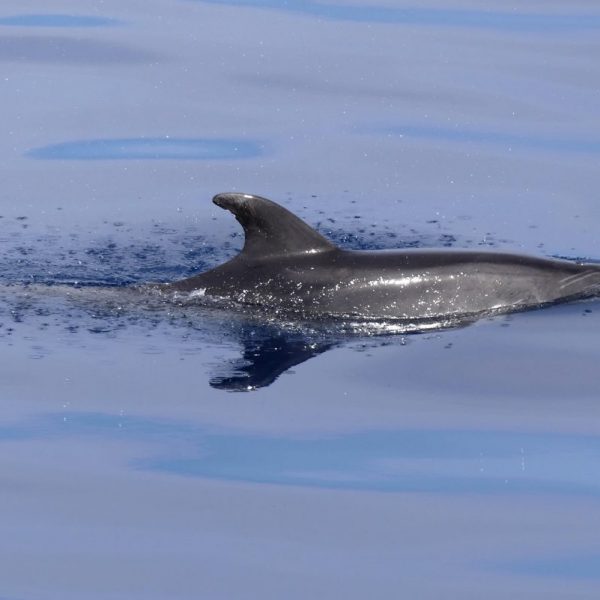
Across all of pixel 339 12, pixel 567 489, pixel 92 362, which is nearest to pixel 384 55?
pixel 339 12

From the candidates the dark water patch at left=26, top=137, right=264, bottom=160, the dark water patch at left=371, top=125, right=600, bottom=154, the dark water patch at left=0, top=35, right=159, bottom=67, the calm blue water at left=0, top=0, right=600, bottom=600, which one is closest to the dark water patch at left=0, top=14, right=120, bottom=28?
the dark water patch at left=0, top=35, right=159, bottom=67

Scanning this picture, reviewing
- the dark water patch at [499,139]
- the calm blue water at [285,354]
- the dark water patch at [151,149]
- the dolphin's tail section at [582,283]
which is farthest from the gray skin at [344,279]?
the dark water patch at [499,139]

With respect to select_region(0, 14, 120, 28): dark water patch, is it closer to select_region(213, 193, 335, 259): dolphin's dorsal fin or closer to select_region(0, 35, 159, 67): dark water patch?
select_region(0, 35, 159, 67): dark water patch

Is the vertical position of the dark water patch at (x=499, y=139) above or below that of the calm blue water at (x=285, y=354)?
above

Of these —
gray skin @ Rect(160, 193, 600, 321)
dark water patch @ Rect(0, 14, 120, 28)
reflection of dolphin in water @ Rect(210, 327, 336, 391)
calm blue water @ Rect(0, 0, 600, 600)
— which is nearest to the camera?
calm blue water @ Rect(0, 0, 600, 600)

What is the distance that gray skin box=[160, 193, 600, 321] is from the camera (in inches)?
439

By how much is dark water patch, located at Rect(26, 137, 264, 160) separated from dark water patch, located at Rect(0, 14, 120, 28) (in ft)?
17.6

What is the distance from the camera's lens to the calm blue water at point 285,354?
756 cm

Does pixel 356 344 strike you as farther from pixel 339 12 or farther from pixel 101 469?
Result: pixel 339 12

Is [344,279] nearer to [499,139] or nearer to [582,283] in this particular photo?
[582,283]

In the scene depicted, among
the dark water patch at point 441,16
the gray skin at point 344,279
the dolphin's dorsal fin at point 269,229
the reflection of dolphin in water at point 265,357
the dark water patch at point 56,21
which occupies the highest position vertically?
the dark water patch at point 441,16

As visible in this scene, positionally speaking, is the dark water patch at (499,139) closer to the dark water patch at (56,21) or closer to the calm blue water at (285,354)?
the calm blue water at (285,354)

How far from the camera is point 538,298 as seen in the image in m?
11.7

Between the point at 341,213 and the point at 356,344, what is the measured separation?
170 inches
